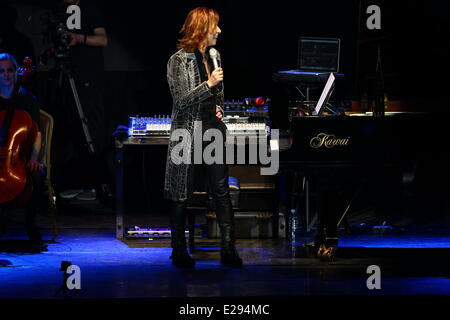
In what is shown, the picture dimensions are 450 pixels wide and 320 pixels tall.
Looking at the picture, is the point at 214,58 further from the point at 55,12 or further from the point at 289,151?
the point at 55,12

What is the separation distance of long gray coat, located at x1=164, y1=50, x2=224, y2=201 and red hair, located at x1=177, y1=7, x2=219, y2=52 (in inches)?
2.8

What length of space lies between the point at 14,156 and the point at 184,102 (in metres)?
1.27

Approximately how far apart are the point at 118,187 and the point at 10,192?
95cm

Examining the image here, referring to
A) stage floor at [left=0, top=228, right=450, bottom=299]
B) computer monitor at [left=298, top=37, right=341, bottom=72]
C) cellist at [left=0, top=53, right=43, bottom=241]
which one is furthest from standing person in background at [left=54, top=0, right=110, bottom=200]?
computer monitor at [left=298, top=37, right=341, bottom=72]

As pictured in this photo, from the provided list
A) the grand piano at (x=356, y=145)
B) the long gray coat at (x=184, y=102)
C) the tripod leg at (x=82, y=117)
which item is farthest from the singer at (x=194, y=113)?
the tripod leg at (x=82, y=117)

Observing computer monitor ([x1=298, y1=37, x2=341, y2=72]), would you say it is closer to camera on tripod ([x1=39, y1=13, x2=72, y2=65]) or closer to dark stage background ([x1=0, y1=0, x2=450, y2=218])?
dark stage background ([x1=0, y1=0, x2=450, y2=218])

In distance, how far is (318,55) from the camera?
6.77m

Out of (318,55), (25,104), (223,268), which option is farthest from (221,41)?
(223,268)

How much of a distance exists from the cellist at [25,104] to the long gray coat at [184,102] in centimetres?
122

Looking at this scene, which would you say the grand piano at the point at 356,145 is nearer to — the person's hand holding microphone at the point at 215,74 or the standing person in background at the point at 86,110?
Answer: the person's hand holding microphone at the point at 215,74

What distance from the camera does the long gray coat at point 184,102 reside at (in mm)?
5625
